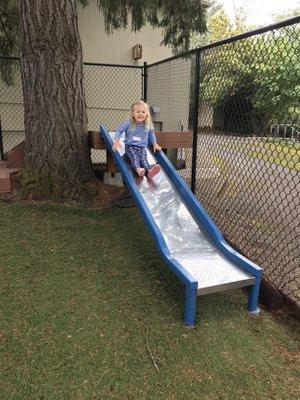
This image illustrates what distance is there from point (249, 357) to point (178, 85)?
6164 mm

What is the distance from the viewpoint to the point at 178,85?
736 centimetres

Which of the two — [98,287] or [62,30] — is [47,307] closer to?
[98,287]

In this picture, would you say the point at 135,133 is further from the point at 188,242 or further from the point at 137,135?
the point at 188,242

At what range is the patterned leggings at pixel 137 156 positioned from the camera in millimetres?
4301

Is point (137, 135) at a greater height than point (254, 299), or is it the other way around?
point (137, 135)

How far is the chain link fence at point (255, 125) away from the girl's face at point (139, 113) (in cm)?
61

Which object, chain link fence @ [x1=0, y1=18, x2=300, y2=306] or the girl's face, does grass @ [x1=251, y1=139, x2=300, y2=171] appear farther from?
the girl's face

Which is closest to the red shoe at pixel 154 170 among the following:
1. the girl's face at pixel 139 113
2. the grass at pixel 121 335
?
the girl's face at pixel 139 113

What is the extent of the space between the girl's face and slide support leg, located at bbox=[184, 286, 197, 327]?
2.57 m

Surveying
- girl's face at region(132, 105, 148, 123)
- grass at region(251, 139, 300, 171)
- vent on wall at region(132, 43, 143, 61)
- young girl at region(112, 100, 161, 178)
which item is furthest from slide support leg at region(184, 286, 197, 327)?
vent on wall at region(132, 43, 143, 61)

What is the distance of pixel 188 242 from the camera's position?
3.20 metres

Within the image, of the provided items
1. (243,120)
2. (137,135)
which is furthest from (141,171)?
(243,120)

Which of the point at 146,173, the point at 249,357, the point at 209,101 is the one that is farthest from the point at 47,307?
the point at 209,101

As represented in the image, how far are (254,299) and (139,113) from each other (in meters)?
2.65
